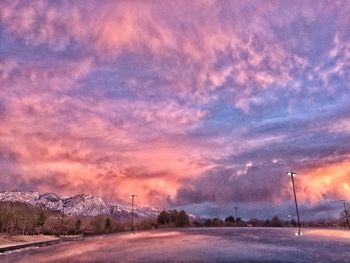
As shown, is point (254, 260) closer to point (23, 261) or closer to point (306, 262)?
point (306, 262)

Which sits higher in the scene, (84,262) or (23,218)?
(23,218)

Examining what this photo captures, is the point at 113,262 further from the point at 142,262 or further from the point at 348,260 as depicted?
the point at 348,260

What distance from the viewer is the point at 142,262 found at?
37031 mm

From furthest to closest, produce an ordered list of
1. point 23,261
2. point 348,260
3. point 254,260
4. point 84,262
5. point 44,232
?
point 44,232 < point 23,261 < point 84,262 < point 254,260 < point 348,260

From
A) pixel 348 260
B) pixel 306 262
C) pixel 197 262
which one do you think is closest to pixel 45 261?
pixel 197 262

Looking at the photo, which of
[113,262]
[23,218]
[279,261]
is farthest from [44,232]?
[279,261]

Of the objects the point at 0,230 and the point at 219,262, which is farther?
the point at 0,230

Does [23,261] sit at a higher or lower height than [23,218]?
lower

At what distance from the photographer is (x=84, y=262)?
130ft

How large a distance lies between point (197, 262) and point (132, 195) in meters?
118

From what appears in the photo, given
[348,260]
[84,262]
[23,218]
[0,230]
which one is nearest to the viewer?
[348,260]

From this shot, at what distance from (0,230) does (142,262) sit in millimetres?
95001

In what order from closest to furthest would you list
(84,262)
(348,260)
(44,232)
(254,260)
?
(348,260) → (254,260) → (84,262) → (44,232)

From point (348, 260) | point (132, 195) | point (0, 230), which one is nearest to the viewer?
point (348, 260)
